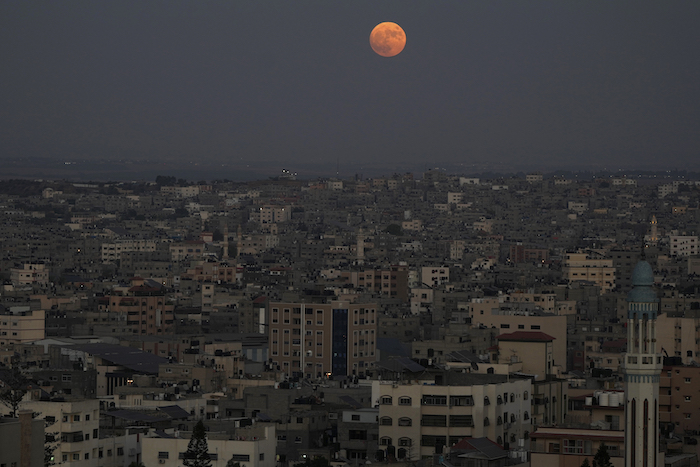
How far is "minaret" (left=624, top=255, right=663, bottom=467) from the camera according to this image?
24.7 metres

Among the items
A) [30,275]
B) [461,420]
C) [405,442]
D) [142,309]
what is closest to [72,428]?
[405,442]

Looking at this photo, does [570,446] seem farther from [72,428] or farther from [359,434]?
[72,428]

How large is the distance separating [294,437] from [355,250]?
325ft

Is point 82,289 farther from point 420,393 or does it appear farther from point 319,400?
point 420,393

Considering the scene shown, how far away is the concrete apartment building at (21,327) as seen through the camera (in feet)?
214

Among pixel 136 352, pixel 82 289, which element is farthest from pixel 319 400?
pixel 82 289

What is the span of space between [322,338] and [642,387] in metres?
36.4

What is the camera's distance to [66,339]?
6172cm

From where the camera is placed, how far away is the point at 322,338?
6078 centimetres

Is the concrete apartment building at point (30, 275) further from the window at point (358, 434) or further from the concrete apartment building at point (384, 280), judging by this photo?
the window at point (358, 434)

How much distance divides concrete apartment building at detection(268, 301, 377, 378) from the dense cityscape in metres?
0.06

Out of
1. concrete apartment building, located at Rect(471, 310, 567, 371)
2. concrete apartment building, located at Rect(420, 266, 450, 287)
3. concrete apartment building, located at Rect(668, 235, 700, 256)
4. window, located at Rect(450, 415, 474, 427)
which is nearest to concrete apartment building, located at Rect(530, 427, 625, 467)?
window, located at Rect(450, 415, 474, 427)

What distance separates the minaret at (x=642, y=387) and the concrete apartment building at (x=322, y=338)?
34.8 m

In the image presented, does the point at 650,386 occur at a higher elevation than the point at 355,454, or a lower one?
higher
